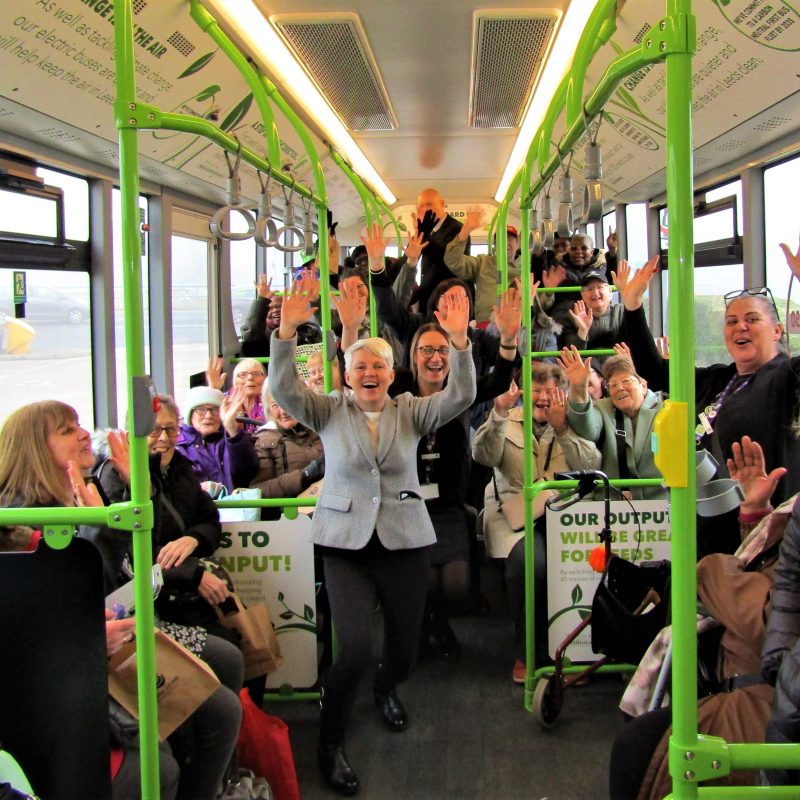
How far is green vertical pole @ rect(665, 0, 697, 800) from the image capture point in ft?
4.57

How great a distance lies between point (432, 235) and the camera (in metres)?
5.87

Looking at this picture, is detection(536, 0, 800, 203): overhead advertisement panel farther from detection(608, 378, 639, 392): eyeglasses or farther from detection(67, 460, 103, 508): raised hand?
detection(67, 460, 103, 508): raised hand

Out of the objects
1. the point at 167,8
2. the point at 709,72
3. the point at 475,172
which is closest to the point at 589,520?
the point at 709,72

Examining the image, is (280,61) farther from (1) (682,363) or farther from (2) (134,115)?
(1) (682,363)

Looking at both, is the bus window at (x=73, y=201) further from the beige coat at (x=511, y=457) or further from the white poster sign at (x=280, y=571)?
the beige coat at (x=511, y=457)

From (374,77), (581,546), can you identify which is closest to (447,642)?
(581,546)

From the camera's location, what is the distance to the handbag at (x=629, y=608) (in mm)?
2625

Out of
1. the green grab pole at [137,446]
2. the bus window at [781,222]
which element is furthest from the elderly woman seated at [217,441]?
the bus window at [781,222]

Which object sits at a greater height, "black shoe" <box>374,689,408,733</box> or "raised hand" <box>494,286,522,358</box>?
"raised hand" <box>494,286,522,358</box>

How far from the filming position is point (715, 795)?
54.6 inches

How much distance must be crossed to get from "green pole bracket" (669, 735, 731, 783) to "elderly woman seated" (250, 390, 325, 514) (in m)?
2.75

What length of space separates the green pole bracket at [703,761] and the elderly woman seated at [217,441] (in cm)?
283

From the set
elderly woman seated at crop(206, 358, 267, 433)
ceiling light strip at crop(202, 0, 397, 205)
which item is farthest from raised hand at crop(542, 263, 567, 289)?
elderly woman seated at crop(206, 358, 267, 433)

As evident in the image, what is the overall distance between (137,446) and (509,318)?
2133 millimetres
